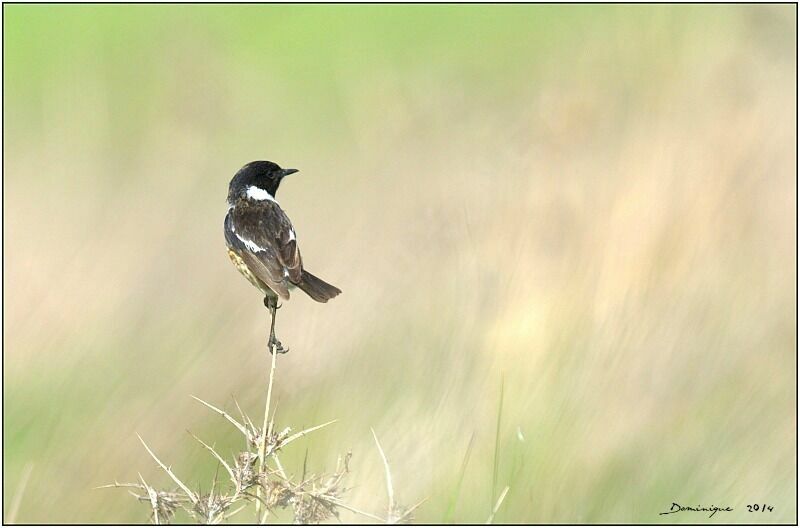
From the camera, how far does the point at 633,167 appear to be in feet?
13.7

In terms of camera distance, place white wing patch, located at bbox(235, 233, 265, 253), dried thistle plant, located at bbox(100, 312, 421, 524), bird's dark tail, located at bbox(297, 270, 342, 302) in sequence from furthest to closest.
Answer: white wing patch, located at bbox(235, 233, 265, 253) → bird's dark tail, located at bbox(297, 270, 342, 302) → dried thistle plant, located at bbox(100, 312, 421, 524)

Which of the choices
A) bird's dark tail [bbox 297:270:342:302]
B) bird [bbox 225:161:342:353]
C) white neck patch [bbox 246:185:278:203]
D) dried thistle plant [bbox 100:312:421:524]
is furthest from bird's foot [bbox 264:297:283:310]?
dried thistle plant [bbox 100:312:421:524]

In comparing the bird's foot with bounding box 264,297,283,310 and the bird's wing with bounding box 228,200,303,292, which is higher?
the bird's wing with bounding box 228,200,303,292

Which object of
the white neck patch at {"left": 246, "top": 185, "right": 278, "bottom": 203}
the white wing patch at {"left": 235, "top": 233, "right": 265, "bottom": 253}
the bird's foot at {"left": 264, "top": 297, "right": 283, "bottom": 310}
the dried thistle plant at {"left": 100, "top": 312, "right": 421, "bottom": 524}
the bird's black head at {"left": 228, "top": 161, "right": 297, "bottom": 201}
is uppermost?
the bird's black head at {"left": 228, "top": 161, "right": 297, "bottom": 201}

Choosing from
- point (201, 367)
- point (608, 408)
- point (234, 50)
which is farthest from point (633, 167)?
point (234, 50)

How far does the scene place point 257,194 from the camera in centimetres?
445

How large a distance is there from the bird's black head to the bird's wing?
38 cm

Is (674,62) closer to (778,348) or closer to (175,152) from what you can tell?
(778,348)

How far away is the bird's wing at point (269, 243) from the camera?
146 inches

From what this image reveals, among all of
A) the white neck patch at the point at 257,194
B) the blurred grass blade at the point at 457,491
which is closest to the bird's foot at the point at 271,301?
the white neck patch at the point at 257,194

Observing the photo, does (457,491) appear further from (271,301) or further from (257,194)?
(257,194)

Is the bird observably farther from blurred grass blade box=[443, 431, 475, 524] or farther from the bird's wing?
blurred grass blade box=[443, 431, 475, 524]

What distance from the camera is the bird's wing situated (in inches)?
146

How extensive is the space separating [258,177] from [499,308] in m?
1.36
